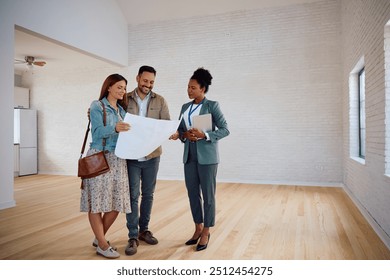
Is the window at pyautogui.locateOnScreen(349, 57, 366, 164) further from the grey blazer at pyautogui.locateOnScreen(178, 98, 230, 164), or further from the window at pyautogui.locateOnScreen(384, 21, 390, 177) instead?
the grey blazer at pyautogui.locateOnScreen(178, 98, 230, 164)

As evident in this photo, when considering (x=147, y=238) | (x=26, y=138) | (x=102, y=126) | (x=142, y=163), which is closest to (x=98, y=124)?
(x=102, y=126)

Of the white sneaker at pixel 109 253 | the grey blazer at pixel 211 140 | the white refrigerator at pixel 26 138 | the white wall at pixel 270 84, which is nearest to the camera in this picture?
the white sneaker at pixel 109 253

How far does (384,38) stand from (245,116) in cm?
384

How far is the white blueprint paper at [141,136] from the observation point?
2.26m

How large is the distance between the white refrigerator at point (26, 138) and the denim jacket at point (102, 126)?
22.4ft

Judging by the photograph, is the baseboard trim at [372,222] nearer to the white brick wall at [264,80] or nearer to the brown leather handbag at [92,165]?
the white brick wall at [264,80]

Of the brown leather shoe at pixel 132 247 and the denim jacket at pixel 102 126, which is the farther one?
the brown leather shoe at pixel 132 247

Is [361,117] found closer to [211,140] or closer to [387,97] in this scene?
[387,97]

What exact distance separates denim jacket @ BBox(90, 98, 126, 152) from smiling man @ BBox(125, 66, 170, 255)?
0.28 m

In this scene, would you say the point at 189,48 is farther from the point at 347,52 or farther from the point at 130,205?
the point at 130,205

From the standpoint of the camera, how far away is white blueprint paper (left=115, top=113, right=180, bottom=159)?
2.26 meters

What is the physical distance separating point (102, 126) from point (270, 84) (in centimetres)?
481

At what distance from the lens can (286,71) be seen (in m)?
6.32

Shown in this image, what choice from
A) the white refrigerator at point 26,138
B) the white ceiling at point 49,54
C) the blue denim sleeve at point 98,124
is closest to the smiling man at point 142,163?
the blue denim sleeve at point 98,124
